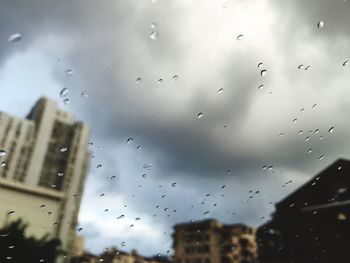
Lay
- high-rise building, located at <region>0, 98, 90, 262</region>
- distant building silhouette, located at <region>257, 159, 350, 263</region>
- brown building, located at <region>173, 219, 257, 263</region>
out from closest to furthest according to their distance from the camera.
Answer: distant building silhouette, located at <region>257, 159, 350, 263</region>
brown building, located at <region>173, 219, 257, 263</region>
high-rise building, located at <region>0, 98, 90, 262</region>

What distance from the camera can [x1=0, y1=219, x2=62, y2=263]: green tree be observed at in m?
14.4

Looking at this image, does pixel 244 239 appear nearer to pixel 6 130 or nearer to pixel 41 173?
pixel 41 173

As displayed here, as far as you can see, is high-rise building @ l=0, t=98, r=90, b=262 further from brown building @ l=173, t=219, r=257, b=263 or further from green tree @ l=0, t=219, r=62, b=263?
green tree @ l=0, t=219, r=62, b=263

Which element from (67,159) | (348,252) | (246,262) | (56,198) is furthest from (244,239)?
(348,252)

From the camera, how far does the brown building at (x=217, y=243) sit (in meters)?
76.6

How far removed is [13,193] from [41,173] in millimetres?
57217

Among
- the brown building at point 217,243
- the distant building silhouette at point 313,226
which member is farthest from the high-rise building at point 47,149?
the distant building silhouette at point 313,226

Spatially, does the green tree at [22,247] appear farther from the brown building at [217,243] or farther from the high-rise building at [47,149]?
the brown building at [217,243]

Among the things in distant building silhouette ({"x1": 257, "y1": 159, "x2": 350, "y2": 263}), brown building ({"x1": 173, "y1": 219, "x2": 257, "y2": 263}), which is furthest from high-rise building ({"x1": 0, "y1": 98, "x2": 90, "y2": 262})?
distant building silhouette ({"x1": 257, "y1": 159, "x2": 350, "y2": 263})

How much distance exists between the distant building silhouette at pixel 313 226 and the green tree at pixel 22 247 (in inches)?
471

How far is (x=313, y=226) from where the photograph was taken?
59.0 feet

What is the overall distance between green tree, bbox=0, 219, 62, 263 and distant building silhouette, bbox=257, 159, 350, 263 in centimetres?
1195

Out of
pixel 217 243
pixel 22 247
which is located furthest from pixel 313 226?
pixel 217 243

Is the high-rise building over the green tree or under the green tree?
over
